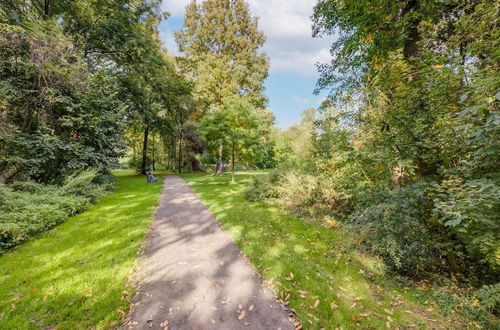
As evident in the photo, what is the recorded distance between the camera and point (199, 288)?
139 inches

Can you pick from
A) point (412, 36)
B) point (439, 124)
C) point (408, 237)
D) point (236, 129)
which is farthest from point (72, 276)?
point (236, 129)

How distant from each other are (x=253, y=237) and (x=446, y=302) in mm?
3646

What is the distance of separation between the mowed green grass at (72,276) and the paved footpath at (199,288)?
0.33 metres

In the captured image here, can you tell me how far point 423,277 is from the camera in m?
4.00

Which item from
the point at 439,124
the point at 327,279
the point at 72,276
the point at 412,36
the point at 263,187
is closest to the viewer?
the point at 439,124

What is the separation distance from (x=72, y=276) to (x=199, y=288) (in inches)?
89.0

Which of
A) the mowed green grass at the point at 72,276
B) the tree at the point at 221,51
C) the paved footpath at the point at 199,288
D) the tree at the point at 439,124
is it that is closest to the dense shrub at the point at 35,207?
the mowed green grass at the point at 72,276

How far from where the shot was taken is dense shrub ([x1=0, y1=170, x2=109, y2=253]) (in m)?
4.84

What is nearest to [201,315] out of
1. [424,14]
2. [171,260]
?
[171,260]

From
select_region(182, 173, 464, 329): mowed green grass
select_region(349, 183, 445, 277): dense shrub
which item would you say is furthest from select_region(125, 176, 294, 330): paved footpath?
select_region(349, 183, 445, 277): dense shrub

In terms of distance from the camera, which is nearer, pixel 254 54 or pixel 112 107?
pixel 112 107

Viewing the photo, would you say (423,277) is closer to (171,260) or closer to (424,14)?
(171,260)

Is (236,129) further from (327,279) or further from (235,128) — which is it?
(327,279)

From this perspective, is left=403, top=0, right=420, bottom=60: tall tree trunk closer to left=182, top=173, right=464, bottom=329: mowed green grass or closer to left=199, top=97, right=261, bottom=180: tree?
left=182, top=173, right=464, bottom=329: mowed green grass
